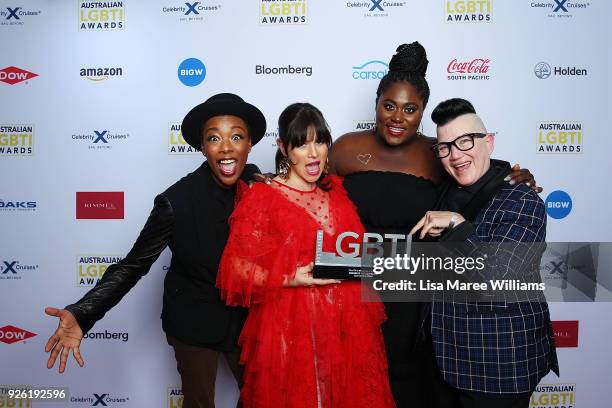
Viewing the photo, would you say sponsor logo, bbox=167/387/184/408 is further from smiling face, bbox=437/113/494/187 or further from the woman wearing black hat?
smiling face, bbox=437/113/494/187

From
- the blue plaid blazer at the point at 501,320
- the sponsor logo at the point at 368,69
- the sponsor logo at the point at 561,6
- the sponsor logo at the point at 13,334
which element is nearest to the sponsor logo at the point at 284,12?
the sponsor logo at the point at 368,69

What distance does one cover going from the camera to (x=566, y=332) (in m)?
2.66

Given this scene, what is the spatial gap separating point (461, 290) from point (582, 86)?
6.35 feet

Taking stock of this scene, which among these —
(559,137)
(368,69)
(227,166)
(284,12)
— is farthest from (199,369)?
(559,137)

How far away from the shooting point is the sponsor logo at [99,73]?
8.70 ft

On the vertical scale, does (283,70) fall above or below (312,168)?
above

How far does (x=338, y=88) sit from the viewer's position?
2.63m

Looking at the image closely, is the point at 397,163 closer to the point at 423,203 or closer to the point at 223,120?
the point at 423,203

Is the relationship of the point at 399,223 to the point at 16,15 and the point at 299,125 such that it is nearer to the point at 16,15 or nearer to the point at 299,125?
the point at 299,125

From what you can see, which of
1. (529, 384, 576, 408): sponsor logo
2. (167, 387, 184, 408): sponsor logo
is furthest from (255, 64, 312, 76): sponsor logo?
(529, 384, 576, 408): sponsor logo

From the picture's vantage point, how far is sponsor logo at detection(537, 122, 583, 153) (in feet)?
8.59

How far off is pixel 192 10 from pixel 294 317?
206 centimetres

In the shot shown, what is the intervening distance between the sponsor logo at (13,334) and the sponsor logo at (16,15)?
1834 millimetres

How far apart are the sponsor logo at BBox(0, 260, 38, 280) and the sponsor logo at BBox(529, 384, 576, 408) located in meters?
3.11
